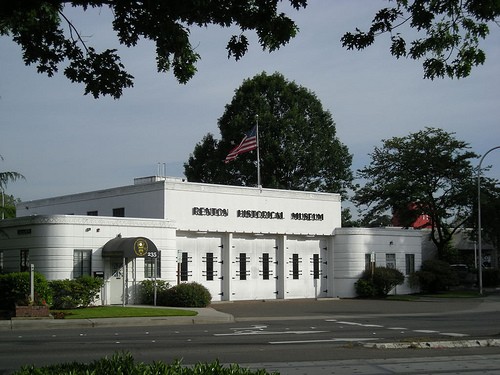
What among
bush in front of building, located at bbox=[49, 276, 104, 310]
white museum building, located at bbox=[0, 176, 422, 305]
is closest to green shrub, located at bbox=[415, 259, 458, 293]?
white museum building, located at bbox=[0, 176, 422, 305]

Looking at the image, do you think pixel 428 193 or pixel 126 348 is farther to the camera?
pixel 428 193

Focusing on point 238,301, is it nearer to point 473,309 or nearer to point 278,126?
point 473,309

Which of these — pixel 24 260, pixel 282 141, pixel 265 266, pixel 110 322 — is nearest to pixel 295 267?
pixel 265 266

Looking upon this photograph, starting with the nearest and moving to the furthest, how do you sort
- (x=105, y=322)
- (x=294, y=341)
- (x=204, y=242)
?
(x=294, y=341) → (x=105, y=322) → (x=204, y=242)

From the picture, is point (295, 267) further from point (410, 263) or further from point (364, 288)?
point (410, 263)

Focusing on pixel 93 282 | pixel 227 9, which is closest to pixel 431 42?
pixel 227 9

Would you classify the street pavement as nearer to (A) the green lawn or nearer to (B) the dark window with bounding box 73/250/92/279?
(A) the green lawn

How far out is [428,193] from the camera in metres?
49.5

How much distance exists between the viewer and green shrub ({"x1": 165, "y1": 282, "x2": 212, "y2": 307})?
1232 inches

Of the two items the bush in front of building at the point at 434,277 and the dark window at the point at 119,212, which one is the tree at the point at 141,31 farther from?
the bush in front of building at the point at 434,277

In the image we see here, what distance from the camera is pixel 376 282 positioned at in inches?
1596

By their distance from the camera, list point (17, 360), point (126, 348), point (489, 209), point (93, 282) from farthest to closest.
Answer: point (489, 209)
point (93, 282)
point (126, 348)
point (17, 360)

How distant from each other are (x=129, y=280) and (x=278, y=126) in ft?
86.0

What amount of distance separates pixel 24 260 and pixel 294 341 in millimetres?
16783
